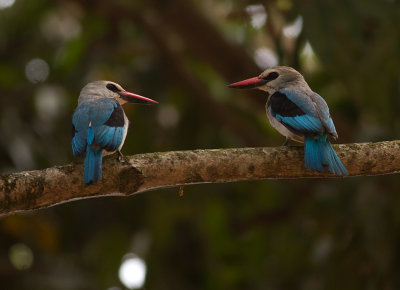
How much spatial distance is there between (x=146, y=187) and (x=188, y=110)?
541cm

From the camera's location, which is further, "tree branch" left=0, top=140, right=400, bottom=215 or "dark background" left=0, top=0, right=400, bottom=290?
"dark background" left=0, top=0, right=400, bottom=290

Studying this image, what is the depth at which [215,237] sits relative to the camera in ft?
25.1

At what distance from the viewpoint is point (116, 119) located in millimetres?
3723

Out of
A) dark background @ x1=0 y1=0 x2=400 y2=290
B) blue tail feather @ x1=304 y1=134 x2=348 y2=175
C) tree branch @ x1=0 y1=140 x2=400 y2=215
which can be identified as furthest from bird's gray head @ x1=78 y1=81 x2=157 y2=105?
dark background @ x1=0 y1=0 x2=400 y2=290

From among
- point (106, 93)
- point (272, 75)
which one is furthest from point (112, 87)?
point (272, 75)

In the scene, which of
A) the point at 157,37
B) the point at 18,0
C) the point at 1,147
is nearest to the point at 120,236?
the point at 1,147

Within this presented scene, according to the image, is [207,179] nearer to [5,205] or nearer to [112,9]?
[5,205]

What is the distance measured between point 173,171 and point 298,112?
0.88 m

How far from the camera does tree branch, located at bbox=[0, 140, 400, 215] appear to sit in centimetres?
325

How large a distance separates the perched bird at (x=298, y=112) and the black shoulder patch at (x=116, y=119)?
2.07 ft

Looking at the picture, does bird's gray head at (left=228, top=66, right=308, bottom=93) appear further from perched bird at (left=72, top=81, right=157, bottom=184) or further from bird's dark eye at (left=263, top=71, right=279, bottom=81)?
perched bird at (left=72, top=81, right=157, bottom=184)

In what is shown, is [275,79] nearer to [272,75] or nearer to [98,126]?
Answer: [272,75]

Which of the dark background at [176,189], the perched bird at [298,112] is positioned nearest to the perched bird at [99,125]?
the perched bird at [298,112]

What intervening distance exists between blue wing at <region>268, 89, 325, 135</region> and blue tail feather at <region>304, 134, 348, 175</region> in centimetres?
24
